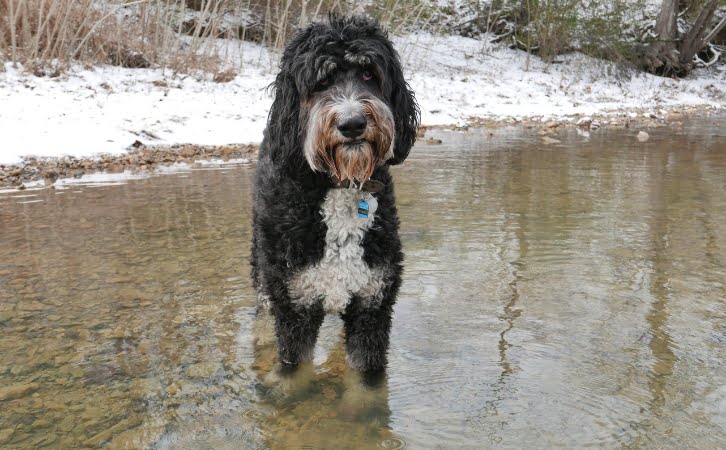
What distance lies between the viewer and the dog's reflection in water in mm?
3135

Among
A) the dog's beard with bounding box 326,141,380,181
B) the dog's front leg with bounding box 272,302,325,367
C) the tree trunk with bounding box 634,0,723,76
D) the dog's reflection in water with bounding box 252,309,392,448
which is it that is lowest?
the dog's reflection in water with bounding box 252,309,392,448

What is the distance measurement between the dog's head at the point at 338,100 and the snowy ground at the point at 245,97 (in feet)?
27.6

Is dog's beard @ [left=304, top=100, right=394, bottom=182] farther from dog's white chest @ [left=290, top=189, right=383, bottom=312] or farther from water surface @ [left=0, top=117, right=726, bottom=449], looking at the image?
water surface @ [left=0, top=117, right=726, bottom=449]

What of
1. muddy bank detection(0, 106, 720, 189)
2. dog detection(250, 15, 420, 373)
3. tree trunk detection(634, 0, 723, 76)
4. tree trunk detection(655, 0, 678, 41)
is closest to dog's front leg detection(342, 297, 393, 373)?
dog detection(250, 15, 420, 373)

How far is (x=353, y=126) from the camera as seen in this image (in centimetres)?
316

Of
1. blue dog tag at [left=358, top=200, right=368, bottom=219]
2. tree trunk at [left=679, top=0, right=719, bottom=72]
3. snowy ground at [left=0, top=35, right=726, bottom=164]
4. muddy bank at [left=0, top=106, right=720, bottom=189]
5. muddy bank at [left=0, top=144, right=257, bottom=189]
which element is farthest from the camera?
tree trunk at [left=679, top=0, right=719, bottom=72]

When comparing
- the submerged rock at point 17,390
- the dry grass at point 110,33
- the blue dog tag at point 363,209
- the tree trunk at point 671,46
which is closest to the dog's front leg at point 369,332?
the blue dog tag at point 363,209

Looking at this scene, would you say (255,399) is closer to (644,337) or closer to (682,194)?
(644,337)

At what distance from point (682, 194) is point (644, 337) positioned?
14.3 ft

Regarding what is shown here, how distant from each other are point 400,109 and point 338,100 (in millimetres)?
512

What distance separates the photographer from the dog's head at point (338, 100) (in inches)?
126

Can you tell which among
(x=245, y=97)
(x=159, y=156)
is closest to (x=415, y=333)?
(x=159, y=156)

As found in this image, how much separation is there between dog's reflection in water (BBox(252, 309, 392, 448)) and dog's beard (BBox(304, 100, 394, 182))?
116 cm

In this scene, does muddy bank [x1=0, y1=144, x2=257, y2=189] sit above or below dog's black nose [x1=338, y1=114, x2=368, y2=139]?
below
